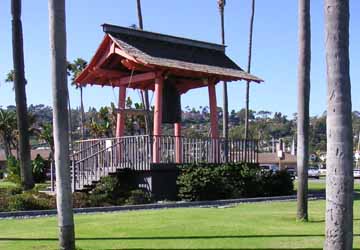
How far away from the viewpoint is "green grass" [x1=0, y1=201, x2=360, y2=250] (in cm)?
993

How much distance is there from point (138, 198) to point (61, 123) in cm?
1168

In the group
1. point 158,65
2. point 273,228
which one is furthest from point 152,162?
point 273,228

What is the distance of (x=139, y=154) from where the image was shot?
22375 millimetres

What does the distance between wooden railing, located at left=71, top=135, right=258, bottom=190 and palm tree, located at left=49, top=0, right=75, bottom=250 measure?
13.0 m

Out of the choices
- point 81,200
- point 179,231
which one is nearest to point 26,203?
point 81,200

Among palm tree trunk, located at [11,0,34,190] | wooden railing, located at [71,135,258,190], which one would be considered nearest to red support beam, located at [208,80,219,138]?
wooden railing, located at [71,135,258,190]

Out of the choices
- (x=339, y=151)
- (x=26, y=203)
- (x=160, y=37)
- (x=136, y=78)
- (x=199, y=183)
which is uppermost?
(x=160, y=37)

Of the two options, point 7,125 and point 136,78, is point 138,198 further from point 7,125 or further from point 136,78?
point 7,125

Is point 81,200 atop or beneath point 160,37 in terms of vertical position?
beneath

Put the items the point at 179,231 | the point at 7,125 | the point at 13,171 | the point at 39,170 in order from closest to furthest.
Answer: the point at 179,231 → the point at 13,171 → the point at 39,170 → the point at 7,125

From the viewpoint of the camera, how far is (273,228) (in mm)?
12102

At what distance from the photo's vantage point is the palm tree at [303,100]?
1332cm

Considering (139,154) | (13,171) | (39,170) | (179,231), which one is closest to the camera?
(179,231)

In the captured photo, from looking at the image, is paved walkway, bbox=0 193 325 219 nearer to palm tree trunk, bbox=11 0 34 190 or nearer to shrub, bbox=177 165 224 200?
shrub, bbox=177 165 224 200
